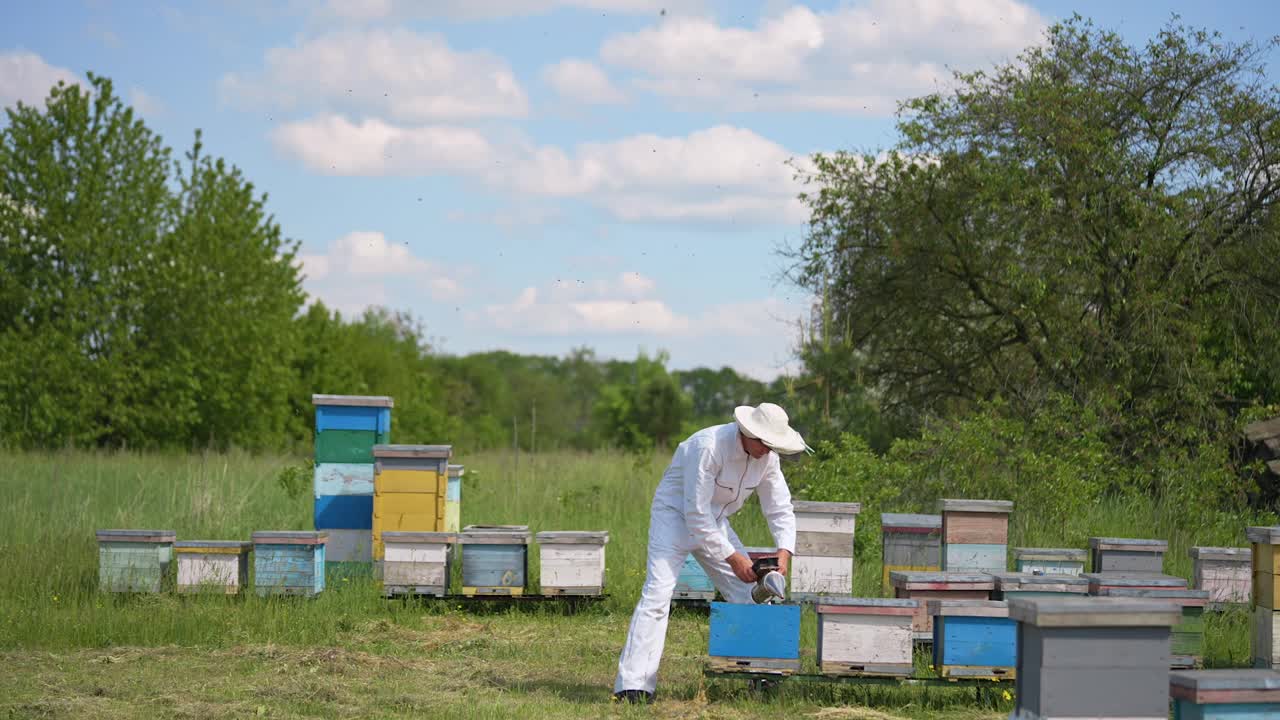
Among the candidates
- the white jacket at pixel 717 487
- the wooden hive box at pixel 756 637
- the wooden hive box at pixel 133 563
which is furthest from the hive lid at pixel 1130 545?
the wooden hive box at pixel 133 563

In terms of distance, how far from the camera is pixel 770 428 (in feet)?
18.9

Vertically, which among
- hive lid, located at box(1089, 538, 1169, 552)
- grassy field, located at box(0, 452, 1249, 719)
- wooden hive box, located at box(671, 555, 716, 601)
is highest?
hive lid, located at box(1089, 538, 1169, 552)

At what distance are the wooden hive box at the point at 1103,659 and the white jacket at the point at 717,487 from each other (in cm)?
200

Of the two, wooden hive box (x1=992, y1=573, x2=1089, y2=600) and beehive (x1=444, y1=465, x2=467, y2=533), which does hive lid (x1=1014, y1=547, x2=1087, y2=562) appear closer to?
wooden hive box (x1=992, y1=573, x2=1089, y2=600)

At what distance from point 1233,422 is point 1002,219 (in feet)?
11.4

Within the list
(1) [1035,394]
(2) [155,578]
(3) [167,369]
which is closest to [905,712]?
(2) [155,578]

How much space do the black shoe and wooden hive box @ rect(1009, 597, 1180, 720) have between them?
2.25 meters

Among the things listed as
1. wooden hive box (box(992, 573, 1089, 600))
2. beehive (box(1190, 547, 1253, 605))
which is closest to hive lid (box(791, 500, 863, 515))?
wooden hive box (box(992, 573, 1089, 600))

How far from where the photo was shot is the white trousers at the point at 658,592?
582cm

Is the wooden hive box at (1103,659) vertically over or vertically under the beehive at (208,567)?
over

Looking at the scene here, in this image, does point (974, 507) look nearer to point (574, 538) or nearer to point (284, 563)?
point (574, 538)

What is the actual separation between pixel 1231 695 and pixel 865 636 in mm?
2023

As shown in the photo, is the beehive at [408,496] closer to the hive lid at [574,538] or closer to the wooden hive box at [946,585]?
the hive lid at [574,538]

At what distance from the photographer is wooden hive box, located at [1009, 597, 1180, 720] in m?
4.05
